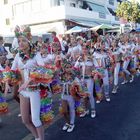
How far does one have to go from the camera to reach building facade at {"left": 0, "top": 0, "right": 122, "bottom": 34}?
104ft

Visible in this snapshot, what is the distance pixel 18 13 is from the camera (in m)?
38.0

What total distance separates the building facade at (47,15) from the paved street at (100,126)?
22.8 metres

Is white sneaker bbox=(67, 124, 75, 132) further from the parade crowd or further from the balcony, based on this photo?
the balcony

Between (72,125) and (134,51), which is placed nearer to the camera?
(72,125)

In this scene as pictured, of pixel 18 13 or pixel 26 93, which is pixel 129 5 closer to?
pixel 18 13

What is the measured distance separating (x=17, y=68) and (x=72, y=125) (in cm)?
155

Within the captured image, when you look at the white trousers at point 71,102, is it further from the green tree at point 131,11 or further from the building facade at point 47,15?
the green tree at point 131,11

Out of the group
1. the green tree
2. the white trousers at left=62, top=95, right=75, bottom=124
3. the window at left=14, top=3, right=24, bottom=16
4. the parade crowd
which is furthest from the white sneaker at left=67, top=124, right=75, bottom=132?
the green tree

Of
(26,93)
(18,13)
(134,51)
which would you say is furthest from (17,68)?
(18,13)

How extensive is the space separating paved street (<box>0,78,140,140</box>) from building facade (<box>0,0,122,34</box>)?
22.8m

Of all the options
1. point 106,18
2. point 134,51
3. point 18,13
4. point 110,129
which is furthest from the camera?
point 106,18

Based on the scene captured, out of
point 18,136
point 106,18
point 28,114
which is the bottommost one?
point 18,136

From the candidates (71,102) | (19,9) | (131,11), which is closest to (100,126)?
(71,102)

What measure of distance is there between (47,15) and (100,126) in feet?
89.2
